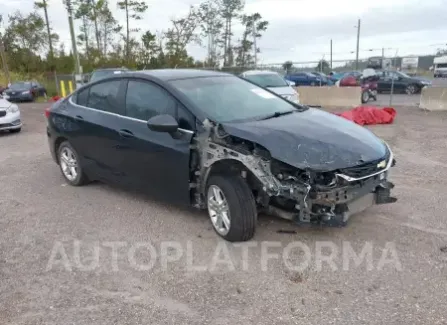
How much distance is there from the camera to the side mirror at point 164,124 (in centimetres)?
414

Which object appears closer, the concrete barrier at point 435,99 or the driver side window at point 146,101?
the driver side window at point 146,101

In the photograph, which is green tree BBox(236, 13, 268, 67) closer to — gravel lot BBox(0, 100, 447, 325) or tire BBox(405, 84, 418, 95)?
tire BBox(405, 84, 418, 95)

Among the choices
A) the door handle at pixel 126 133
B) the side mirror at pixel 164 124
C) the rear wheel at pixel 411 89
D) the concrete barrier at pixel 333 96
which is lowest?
the rear wheel at pixel 411 89

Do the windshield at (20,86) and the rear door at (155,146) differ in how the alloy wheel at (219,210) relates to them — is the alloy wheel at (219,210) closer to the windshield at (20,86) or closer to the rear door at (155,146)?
the rear door at (155,146)

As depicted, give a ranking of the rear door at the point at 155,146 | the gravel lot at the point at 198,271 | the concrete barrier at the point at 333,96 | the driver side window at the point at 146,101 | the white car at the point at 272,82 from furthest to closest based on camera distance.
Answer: the concrete barrier at the point at 333,96 → the white car at the point at 272,82 → the driver side window at the point at 146,101 → the rear door at the point at 155,146 → the gravel lot at the point at 198,271

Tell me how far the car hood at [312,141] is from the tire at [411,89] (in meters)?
21.6

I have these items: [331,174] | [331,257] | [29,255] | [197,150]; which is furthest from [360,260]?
[29,255]

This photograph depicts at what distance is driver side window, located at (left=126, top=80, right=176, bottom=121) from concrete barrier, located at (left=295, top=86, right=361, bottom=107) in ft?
41.6

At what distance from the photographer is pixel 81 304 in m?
3.15

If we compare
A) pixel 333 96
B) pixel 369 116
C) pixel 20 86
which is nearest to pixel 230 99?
pixel 369 116

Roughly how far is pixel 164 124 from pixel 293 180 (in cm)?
137

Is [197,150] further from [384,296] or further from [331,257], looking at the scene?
[384,296]

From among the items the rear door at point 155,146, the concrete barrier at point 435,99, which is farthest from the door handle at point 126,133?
the concrete barrier at point 435,99

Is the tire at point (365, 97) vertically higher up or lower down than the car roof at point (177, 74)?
lower down
